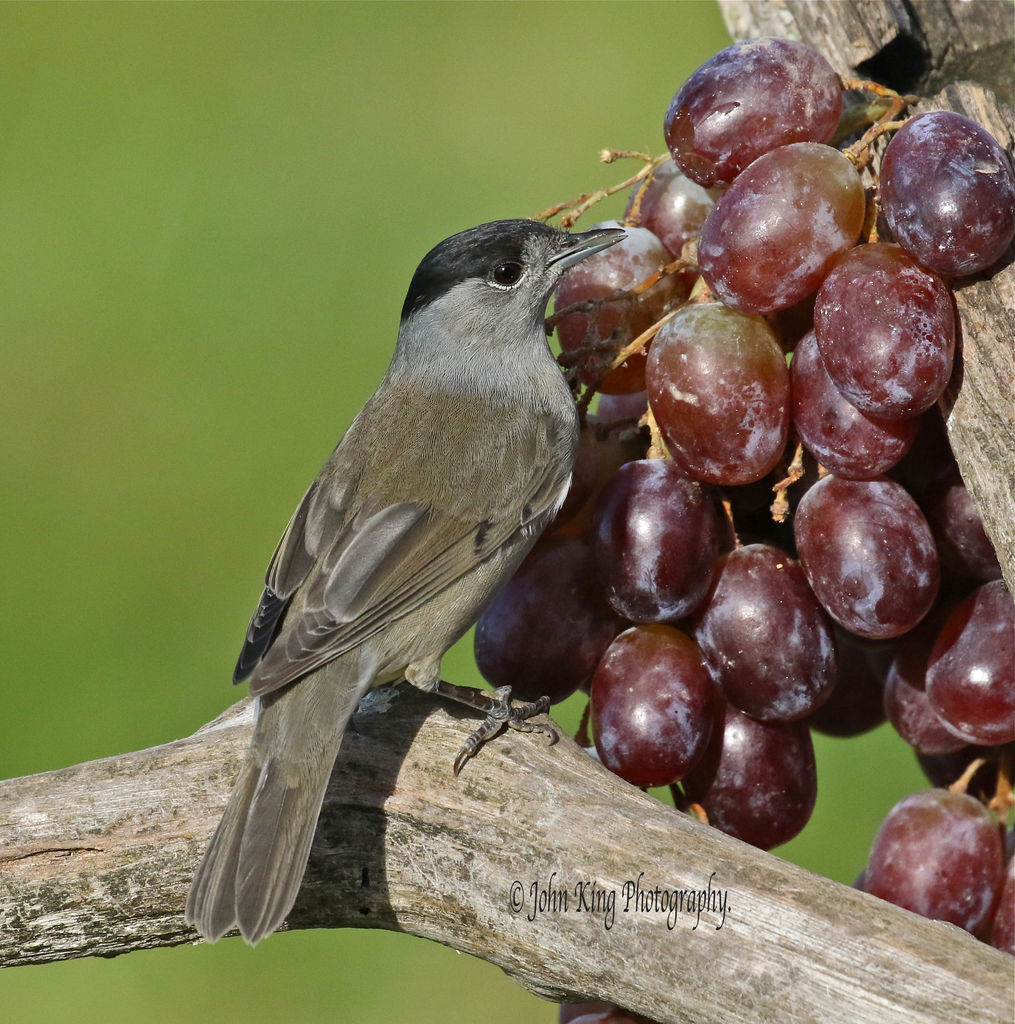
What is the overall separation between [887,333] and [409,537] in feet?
4.56

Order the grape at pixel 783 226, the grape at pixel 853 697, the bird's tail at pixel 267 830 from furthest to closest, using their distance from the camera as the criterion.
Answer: the grape at pixel 853 697 < the bird's tail at pixel 267 830 < the grape at pixel 783 226

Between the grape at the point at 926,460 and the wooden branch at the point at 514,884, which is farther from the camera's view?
the grape at the point at 926,460

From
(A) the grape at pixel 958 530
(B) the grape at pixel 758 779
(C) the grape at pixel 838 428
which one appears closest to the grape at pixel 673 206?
(C) the grape at pixel 838 428

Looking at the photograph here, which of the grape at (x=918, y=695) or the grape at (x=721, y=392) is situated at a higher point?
the grape at (x=721, y=392)

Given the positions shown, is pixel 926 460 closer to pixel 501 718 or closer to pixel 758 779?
pixel 758 779

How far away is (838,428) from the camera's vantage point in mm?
2211

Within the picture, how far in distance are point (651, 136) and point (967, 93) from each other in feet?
16.6

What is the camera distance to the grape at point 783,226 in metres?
2.18

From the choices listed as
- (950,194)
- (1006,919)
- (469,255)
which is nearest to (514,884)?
(1006,919)

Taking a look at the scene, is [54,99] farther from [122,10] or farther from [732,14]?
[732,14]

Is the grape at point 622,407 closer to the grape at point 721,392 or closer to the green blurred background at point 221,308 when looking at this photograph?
the grape at point 721,392

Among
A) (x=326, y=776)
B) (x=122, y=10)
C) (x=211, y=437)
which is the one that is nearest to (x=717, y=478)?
(x=326, y=776)

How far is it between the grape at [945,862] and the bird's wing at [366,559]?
3.35 ft

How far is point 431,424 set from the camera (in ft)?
10.9
